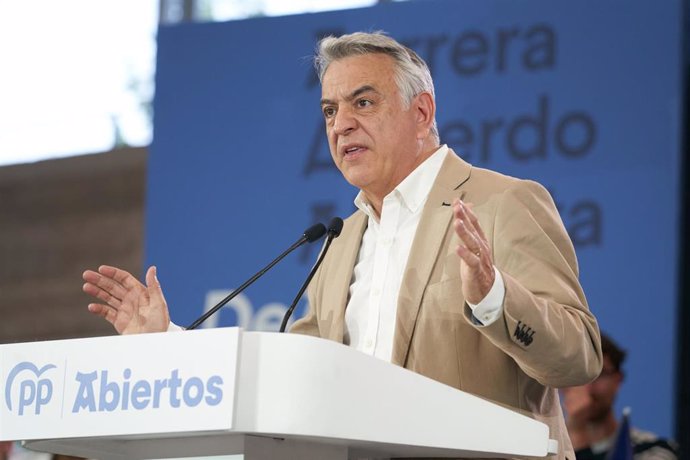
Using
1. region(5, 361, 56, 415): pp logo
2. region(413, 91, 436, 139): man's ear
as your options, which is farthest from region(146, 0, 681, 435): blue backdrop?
region(5, 361, 56, 415): pp logo

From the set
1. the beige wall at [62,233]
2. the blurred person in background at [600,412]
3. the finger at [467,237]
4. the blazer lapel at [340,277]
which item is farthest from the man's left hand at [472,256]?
the beige wall at [62,233]

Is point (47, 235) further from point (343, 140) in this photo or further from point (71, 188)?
point (343, 140)

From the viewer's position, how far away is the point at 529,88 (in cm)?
545

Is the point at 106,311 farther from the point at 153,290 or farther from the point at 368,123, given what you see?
the point at 368,123

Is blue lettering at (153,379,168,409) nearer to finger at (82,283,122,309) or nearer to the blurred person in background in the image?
finger at (82,283,122,309)

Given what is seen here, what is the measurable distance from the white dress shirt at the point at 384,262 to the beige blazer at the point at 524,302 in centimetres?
7

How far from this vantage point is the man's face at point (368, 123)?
117 inches

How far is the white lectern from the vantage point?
1.95 metres

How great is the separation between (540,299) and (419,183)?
0.68 m

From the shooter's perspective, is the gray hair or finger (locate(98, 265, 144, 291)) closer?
finger (locate(98, 265, 144, 291))

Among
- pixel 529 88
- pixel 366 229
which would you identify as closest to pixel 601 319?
pixel 529 88

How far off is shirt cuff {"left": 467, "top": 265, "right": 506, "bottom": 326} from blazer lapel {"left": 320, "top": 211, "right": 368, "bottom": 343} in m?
0.60

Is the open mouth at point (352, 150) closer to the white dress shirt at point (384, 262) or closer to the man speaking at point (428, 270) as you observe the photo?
the man speaking at point (428, 270)

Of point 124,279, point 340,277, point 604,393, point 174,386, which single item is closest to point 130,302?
point 124,279
